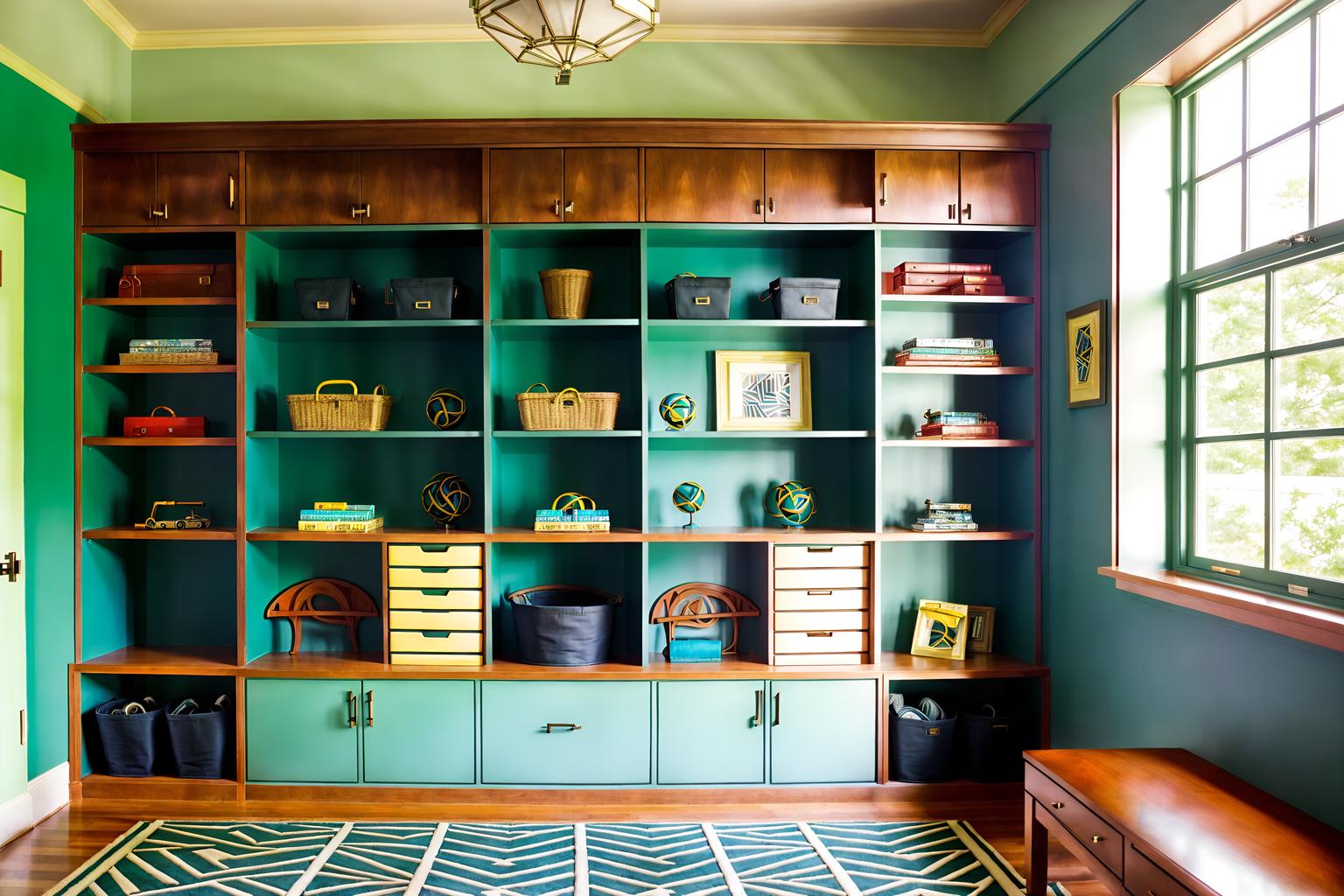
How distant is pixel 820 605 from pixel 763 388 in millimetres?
992

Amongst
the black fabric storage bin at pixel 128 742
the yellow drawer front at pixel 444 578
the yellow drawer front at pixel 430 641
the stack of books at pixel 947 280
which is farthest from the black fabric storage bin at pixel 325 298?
the stack of books at pixel 947 280

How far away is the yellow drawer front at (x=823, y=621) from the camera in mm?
3336

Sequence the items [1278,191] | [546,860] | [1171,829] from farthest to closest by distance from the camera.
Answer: [546,860], [1278,191], [1171,829]

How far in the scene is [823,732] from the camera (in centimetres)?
328

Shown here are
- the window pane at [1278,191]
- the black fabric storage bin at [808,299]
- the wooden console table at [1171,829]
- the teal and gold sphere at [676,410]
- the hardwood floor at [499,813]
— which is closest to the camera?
the wooden console table at [1171,829]

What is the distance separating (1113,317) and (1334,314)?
0.75m

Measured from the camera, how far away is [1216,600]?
231 cm

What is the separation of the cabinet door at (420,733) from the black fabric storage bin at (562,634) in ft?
0.95

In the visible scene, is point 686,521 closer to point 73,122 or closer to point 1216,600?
point 1216,600

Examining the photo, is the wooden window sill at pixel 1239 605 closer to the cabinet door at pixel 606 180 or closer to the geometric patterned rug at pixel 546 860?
the geometric patterned rug at pixel 546 860

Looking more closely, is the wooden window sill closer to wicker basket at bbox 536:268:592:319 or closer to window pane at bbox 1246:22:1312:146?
window pane at bbox 1246:22:1312:146

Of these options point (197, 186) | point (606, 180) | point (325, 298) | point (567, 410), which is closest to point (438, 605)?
point (567, 410)

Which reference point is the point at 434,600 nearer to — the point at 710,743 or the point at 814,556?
the point at 710,743

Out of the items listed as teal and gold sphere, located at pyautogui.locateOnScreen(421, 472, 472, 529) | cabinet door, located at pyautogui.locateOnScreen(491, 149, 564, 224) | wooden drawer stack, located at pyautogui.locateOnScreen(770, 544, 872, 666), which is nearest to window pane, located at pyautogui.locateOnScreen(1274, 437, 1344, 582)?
wooden drawer stack, located at pyautogui.locateOnScreen(770, 544, 872, 666)
